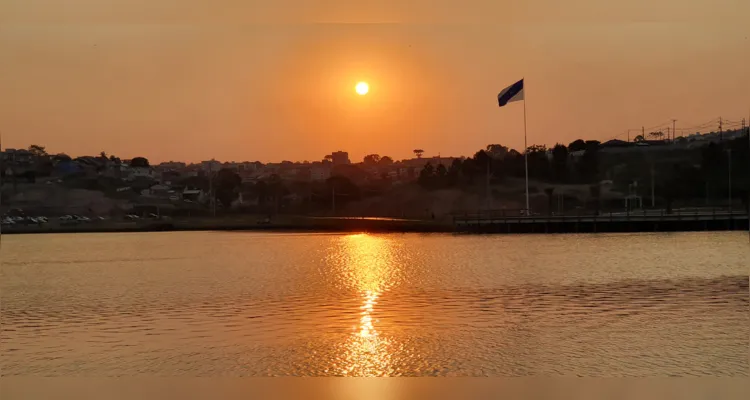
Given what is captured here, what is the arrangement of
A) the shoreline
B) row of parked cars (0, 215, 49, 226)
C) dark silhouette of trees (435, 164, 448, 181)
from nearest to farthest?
1. the shoreline
2. row of parked cars (0, 215, 49, 226)
3. dark silhouette of trees (435, 164, 448, 181)

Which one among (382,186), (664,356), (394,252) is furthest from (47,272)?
(382,186)

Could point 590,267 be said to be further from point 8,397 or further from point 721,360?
point 8,397

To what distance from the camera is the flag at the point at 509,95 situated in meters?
32.9

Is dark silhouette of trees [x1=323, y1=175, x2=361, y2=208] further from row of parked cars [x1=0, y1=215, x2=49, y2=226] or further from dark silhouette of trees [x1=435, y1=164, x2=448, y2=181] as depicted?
row of parked cars [x1=0, y1=215, x2=49, y2=226]

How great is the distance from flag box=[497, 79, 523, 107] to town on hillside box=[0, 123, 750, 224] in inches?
1121

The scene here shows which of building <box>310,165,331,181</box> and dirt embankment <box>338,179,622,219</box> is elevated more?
building <box>310,165,331,181</box>

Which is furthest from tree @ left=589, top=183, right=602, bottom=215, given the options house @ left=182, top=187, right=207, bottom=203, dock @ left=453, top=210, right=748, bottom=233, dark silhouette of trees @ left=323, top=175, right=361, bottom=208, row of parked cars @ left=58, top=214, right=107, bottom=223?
row of parked cars @ left=58, top=214, right=107, bottom=223

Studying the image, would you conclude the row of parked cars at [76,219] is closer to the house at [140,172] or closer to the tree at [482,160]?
the house at [140,172]

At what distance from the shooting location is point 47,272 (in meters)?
21.8

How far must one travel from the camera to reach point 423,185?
7625 centimetres

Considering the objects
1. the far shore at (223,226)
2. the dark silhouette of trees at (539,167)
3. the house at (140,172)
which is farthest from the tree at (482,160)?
the house at (140,172)

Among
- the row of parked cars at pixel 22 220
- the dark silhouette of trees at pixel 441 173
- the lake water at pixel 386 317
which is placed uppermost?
the dark silhouette of trees at pixel 441 173

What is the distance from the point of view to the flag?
3288cm

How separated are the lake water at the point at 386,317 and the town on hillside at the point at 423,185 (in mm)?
40885
